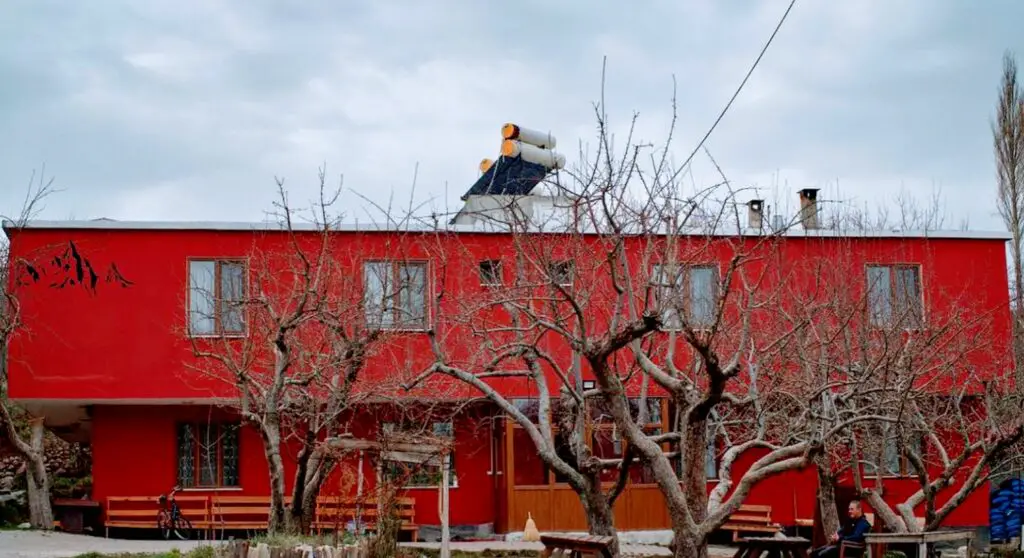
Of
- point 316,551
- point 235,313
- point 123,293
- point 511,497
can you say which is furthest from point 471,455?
point 316,551

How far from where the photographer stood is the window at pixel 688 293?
14.6 m

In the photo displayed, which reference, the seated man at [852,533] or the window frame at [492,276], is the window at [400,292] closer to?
the window frame at [492,276]

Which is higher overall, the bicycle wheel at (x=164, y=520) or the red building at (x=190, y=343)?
the red building at (x=190, y=343)

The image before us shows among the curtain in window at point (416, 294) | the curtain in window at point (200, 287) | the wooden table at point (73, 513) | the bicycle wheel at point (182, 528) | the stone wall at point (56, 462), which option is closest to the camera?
the curtain in window at point (416, 294)

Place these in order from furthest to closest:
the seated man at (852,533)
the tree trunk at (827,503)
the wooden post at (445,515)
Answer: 1. the tree trunk at (827,503)
2. the seated man at (852,533)
3. the wooden post at (445,515)

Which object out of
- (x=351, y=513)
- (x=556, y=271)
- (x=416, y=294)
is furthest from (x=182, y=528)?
(x=556, y=271)

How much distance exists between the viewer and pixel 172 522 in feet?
81.9

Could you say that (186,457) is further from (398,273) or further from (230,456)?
(398,273)

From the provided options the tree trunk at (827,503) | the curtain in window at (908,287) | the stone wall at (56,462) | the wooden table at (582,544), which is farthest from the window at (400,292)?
the stone wall at (56,462)

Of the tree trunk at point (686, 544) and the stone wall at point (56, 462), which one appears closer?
the tree trunk at point (686, 544)

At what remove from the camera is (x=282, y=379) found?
644 inches

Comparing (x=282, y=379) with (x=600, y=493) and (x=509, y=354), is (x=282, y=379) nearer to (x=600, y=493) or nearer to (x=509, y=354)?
(x=509, y=354)

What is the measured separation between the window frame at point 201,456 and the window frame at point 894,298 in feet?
43.0

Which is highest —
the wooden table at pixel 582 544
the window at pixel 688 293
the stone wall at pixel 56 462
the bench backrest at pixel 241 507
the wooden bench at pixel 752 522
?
the window at pixel 688 293
